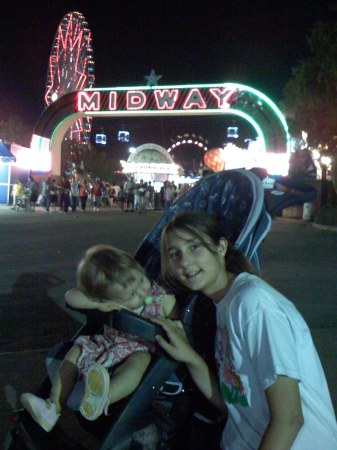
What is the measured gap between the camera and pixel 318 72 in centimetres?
2566

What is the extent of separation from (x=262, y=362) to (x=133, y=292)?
73cm

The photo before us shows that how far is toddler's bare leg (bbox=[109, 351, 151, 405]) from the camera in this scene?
2215mm

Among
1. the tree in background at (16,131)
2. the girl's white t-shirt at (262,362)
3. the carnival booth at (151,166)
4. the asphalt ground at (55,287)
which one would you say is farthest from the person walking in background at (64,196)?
the carnival booth at (151,166)

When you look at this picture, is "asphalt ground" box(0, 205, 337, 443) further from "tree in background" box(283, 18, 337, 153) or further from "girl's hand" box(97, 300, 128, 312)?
"tree in background" box(283, 18, 337, 153)

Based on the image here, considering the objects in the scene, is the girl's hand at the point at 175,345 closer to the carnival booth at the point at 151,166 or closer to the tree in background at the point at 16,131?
the tree in background at the point at 16,131

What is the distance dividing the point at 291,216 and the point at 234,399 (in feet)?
97.9

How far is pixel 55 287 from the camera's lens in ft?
28.6

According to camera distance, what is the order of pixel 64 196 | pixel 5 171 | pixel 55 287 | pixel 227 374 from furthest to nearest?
pixel 5 171
pixel 64 196
pixel 55 287
pixel 227 374

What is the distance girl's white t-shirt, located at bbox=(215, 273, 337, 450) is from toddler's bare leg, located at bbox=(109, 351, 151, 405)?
32cm

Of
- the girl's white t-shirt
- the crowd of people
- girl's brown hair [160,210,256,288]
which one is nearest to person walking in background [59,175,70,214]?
the crowd of people

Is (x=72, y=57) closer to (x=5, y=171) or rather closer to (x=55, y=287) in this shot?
(x=5, y=171)

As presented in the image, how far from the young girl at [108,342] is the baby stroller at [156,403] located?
0.05 meters

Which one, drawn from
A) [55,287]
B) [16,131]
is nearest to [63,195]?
[55,287]

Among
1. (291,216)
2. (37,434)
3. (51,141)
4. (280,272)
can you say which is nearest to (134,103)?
(51,141)
